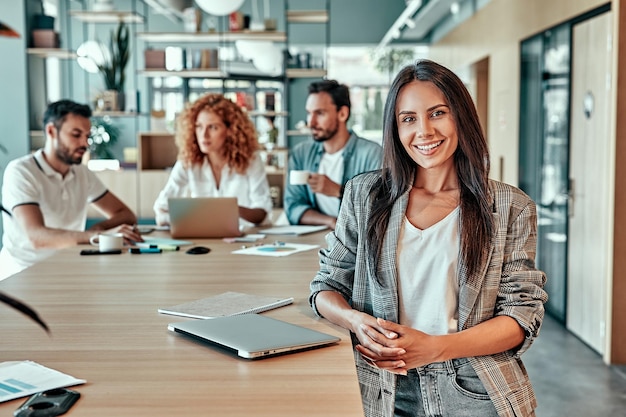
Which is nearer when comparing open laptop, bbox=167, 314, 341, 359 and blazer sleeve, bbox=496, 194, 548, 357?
open laptop, bbox=167, 314, 341, 359

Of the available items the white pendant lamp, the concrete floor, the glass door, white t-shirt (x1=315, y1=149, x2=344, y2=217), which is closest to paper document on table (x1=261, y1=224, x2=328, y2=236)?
white t-shirt (x1=315, y1=149, x2=344, y2=217)

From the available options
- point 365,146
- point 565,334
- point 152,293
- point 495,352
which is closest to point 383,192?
point 495,352

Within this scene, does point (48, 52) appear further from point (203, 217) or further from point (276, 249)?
point (276, 249)

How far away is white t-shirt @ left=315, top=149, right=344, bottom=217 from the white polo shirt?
121 centimetres

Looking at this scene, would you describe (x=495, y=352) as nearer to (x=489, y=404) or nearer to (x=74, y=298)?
(x=489, y=404)

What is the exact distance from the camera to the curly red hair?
433 centimetres

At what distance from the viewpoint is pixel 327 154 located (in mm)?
4395

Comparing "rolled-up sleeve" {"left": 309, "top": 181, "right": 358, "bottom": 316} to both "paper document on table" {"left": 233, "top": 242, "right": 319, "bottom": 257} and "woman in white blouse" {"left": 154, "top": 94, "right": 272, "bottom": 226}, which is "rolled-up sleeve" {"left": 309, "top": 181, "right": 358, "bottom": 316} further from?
"woman in white blouse" {"left": 154, "top": 94, "right": 272, "bottom": 226}

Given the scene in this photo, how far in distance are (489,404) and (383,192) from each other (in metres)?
0.57

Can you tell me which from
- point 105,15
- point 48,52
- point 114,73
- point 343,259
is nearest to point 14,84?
point 48,52

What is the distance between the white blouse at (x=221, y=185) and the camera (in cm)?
432

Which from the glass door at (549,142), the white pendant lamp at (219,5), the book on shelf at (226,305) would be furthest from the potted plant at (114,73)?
the book on shelf at (226,305)

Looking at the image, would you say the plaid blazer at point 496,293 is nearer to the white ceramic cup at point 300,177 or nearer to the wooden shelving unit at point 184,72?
the white ceramic cup at point 300,177

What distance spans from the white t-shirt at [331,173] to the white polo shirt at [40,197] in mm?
1208
